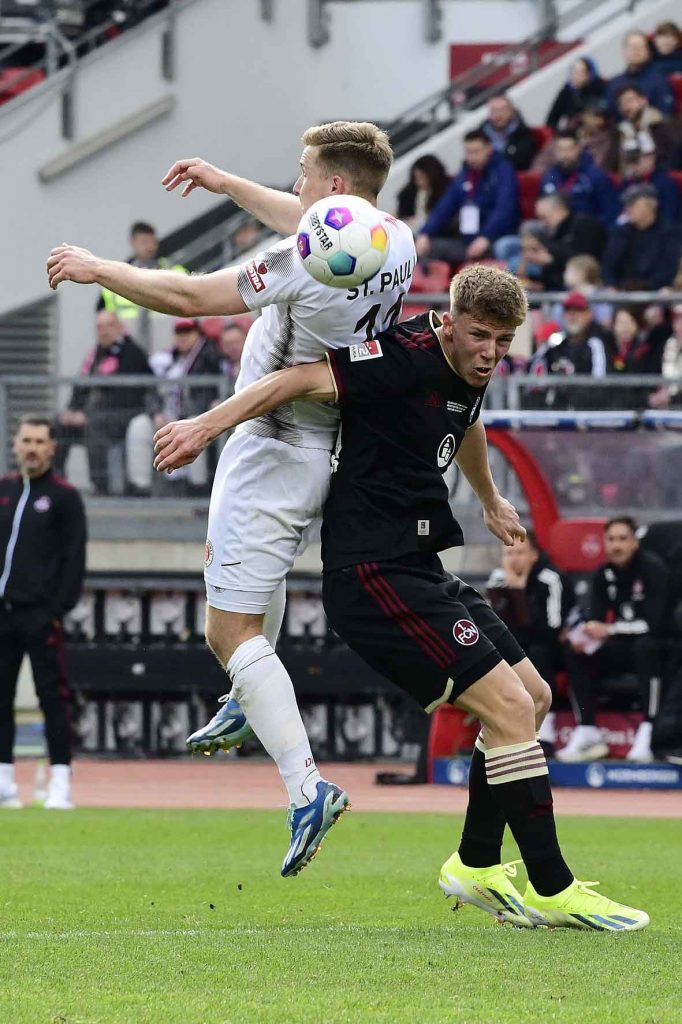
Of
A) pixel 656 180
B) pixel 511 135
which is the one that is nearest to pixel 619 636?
pixel 656 180

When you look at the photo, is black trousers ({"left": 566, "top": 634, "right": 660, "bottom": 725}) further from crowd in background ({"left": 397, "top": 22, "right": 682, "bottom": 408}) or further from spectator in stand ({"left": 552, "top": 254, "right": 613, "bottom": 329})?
spectator in stand ({"left": 552, "top": 254, "right": 613, "bottom": 329})

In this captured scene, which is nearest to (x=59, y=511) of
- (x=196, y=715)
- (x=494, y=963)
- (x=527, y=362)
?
(x=196, y=715)

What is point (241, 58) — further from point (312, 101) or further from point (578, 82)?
point (578, 82)

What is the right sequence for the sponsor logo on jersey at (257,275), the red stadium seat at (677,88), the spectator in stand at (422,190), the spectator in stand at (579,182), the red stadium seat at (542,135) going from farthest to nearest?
the red stadium seat at (542,135) < the spectator in stand at (422,190) < the red stadium seat at (677,88) < the spectator in stand at (579,182) < the sponsor logo on jersey at (257,275)

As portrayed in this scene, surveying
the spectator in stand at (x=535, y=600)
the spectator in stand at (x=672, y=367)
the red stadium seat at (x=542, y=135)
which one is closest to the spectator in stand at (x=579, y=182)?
the red stadium seat at (x=542, y=135)

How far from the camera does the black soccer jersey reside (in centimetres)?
635

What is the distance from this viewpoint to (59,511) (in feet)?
42.8

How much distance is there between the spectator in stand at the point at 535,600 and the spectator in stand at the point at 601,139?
6012 mm

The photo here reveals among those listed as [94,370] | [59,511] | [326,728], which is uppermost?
[94,370]

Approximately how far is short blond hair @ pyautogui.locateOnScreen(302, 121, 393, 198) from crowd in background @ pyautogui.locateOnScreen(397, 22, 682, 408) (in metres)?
9.24

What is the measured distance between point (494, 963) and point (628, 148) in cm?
1470

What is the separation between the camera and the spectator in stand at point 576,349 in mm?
16031

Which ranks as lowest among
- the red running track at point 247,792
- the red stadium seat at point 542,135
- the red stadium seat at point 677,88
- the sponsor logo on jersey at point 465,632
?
the red running track at point 247,792

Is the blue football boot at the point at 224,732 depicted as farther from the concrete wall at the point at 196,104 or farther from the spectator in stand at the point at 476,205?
the concrete wall at the point at 196,104
